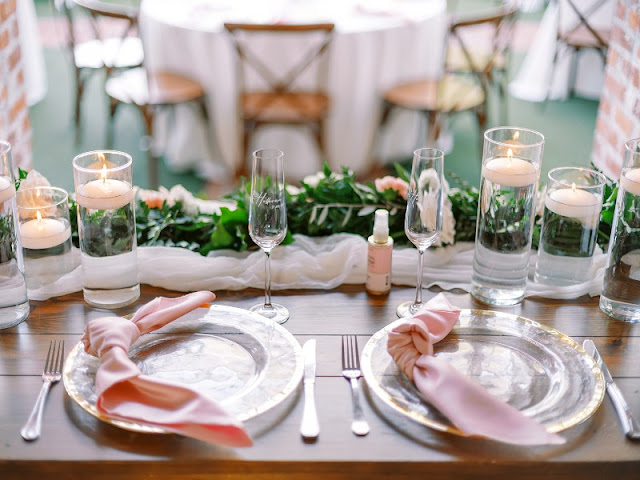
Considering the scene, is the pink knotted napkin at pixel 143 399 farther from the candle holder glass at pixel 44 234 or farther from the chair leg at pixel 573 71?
the chair leg at pixel 573 71

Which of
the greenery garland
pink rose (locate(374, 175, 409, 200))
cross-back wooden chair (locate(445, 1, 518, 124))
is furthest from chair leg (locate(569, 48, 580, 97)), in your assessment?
pink rose (locate(374, 175, 409, 200))

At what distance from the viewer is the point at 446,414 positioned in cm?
104

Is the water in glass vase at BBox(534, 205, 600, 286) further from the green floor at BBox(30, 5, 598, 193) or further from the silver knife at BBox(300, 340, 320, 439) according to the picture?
the green floor at BBox(30, 5, 598, 193)

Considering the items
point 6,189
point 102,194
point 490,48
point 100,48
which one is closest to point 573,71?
point 490,48

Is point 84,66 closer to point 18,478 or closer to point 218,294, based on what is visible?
point 218,294

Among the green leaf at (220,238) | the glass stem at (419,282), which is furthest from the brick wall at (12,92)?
the glass stem at (419,282)

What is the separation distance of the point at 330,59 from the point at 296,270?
A: 1984mm

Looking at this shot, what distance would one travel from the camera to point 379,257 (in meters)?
1.39

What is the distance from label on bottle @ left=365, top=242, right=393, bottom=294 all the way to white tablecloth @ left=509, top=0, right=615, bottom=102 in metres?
3.27

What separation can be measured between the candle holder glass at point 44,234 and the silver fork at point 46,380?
0.22 metres

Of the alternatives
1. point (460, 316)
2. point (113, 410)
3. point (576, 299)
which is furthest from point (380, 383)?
point (576, 299)

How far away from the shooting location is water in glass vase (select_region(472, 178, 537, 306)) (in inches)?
52.1

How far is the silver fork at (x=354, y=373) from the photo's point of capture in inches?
41.3

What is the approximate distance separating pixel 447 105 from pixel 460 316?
7.11 ft
